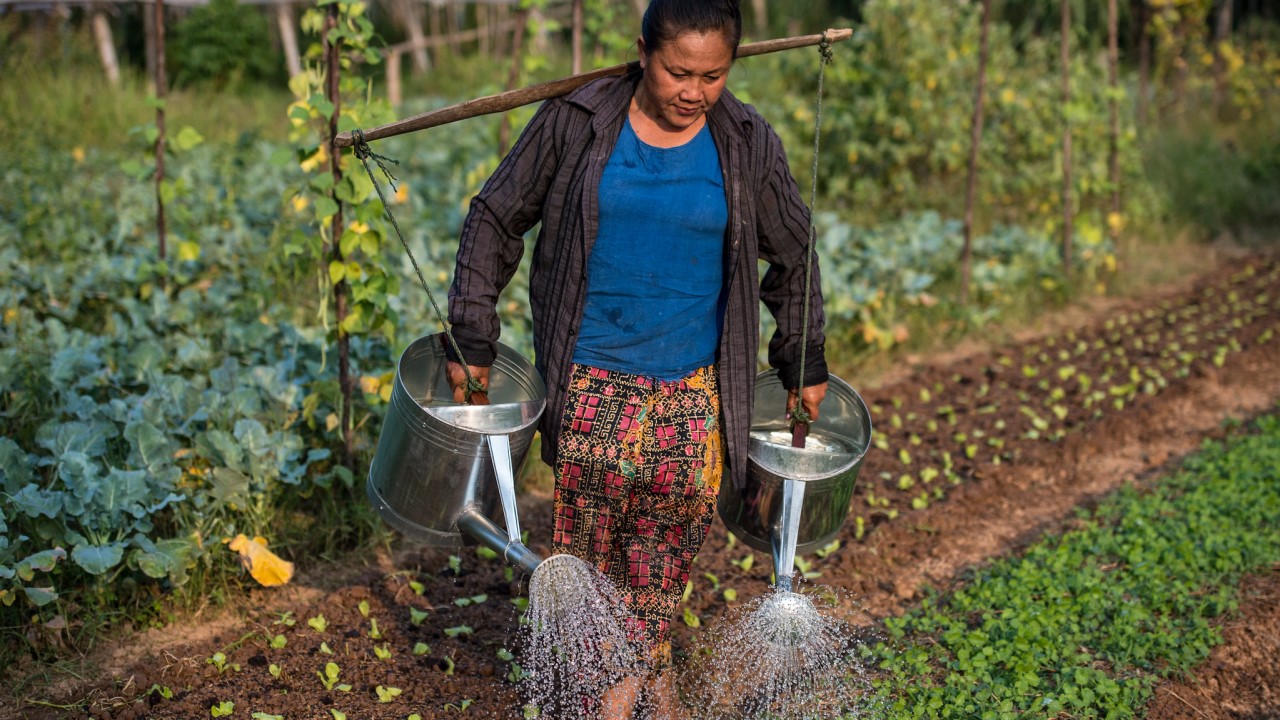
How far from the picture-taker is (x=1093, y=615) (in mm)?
3156

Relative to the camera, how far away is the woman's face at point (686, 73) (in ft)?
6.97

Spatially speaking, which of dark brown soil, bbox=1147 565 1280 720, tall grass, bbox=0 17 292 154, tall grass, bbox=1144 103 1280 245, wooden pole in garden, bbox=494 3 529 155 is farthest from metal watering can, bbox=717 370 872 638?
tall grass, bbox=1144 103 1280 245

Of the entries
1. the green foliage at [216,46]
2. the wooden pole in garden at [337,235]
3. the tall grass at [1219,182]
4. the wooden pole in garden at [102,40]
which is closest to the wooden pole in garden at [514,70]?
the wooden pole in garden at [337,235]

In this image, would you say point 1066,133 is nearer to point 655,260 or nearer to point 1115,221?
point 1115,221

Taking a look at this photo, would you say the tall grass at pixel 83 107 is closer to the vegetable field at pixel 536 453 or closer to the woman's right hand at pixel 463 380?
the vegetable field at pixel 536 453

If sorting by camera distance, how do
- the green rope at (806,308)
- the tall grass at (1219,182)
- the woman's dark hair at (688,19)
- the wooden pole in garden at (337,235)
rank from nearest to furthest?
the woman's dark hair at (688,19), the green rope at (806,308), the wooden pole in garden at (337,235), the tall grass at (1219,182)

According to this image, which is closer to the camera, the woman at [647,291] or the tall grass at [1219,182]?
the woman at [647,291]

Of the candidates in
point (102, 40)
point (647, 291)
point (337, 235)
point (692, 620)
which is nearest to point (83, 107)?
point (102, 40)

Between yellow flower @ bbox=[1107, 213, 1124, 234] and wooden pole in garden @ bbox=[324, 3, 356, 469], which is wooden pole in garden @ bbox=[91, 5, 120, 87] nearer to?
wooden pole in garden @ bbox=[324, 3, 356, 469]

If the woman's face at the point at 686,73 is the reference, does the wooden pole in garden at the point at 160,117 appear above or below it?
below

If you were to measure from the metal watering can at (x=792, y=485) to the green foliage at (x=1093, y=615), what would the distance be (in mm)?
507

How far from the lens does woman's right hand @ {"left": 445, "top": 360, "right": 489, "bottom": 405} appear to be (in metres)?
2.40

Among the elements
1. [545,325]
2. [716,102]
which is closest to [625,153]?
[716,102]

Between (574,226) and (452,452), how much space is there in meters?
0.53
